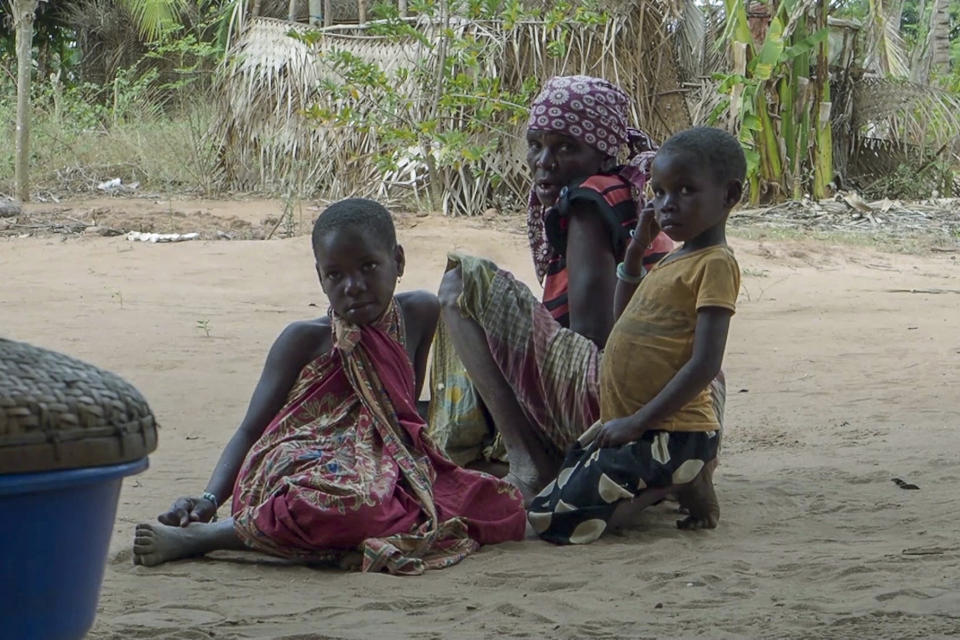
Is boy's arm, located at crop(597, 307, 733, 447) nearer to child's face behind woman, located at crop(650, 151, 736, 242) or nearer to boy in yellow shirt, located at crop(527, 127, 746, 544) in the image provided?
boy in yellow shirt, located at crop(527, 127, 746, 544)

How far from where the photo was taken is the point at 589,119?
137 inches

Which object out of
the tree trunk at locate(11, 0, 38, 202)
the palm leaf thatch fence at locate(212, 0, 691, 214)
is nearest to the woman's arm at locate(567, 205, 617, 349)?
the palm leaf thatch fence at locate(212, 0, 691, 214)

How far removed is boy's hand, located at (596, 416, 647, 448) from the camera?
9.97ft

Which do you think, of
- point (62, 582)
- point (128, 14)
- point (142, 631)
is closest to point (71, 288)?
point (142, 631)

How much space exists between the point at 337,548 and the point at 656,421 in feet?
2.73

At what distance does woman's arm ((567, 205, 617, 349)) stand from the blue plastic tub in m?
1.99

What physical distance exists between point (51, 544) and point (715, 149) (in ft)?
6.42

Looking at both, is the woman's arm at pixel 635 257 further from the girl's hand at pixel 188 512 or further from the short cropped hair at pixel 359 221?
the girl's hand at pixel 188 512

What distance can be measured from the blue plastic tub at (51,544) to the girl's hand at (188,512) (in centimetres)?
134

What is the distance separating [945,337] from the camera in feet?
20.2

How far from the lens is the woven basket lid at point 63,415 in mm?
1375

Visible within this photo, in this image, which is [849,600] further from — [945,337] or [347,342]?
[945,337]

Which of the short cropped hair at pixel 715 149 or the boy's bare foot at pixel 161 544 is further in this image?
the short cropped hair at pixel 715 149

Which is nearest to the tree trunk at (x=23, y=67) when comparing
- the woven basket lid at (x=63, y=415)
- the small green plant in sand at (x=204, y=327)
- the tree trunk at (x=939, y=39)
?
the small green plant in sand at (x=204, y=327)
